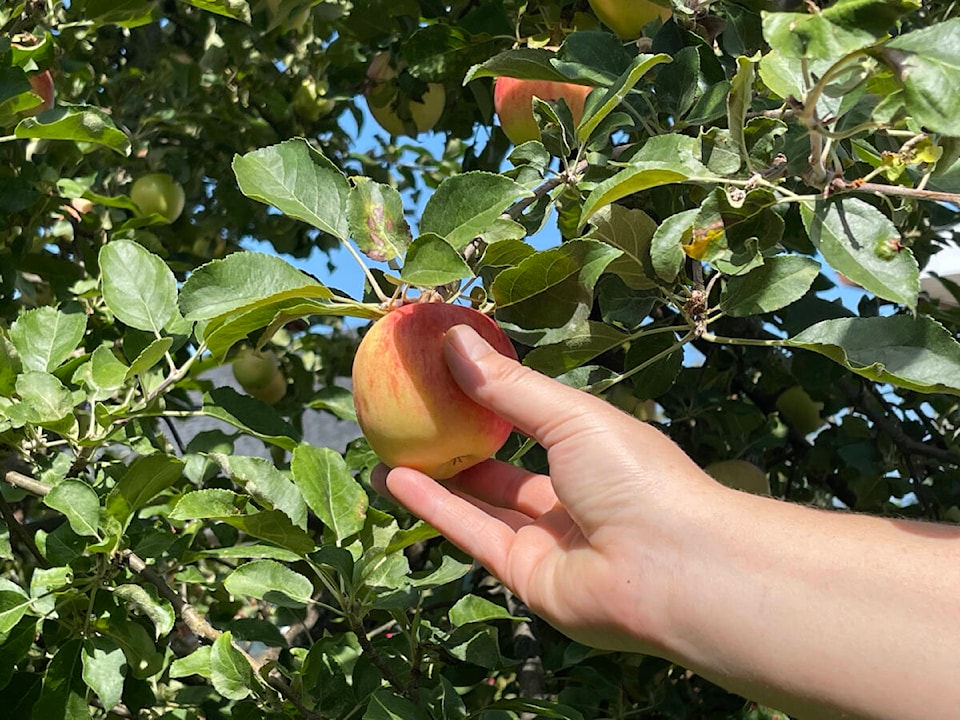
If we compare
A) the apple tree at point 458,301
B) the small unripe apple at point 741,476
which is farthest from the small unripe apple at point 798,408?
the small unripe apple at point 741,476

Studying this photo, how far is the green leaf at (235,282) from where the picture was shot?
78 centimetres

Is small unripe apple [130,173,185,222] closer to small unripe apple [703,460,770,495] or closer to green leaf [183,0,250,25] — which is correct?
green leaf [183,0,250,25]

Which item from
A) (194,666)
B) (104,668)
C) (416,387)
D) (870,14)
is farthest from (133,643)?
(870,14)

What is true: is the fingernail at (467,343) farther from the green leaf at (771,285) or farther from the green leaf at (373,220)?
the green leaf at (771,285)

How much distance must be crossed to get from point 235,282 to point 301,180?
118 mm

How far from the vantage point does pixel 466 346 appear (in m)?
0.83

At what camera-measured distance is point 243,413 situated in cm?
118

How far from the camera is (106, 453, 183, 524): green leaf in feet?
3.24

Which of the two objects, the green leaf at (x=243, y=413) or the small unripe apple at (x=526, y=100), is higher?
the small unripe apple at (x=526, y=100)

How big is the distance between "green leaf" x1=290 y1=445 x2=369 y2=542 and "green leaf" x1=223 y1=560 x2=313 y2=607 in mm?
67

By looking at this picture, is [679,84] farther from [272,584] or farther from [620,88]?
[272,584]

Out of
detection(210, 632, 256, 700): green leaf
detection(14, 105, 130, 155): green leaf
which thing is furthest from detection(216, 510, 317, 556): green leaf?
detection(14, 105, 130, 155): green leaf

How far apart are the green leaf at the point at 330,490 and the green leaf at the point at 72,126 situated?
0.52 m

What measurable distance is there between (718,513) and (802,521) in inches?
2.7
